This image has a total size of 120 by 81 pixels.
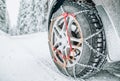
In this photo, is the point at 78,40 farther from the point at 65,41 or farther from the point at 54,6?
the point at 54,6

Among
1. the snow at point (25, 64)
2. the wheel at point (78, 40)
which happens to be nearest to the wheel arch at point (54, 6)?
the wheel at point (78, 40)

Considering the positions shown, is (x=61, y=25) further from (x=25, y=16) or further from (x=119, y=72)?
(x=25, y=16)

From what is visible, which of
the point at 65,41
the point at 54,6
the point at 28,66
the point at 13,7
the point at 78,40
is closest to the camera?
the point at 78,40

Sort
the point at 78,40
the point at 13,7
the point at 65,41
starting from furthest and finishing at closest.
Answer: the point at 13,7
the point at 65,41
the point at 78,40

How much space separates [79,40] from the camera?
11.1ft

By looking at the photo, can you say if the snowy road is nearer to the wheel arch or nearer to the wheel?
the wheel

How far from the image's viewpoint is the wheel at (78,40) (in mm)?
3268

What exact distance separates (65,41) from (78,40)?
237 millimetres

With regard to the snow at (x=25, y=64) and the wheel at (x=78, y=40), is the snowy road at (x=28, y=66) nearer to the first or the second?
the snow at (x=25, y=64)

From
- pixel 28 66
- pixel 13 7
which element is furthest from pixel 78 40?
pixel 13 7

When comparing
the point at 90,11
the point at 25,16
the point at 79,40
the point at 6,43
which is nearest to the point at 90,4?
the point at 90,11

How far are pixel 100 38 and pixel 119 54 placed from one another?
322mm

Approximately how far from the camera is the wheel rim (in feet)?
11.2

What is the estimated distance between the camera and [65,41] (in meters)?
3.59
